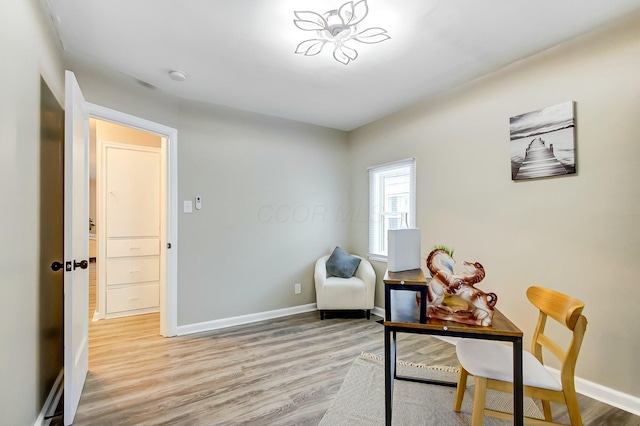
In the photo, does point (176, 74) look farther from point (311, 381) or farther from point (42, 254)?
point (311, 381)

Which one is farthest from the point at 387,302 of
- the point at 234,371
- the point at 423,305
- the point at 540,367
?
the point at 234,371

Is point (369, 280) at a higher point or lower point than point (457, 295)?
lower

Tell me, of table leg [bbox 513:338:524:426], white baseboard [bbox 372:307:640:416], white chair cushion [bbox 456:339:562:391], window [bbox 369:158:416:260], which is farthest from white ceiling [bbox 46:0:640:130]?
white baseboard [bbox 372:307:640:416]

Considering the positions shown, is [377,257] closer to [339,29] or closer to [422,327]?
[422,327]

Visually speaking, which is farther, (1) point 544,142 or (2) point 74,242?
(1) point 544,142

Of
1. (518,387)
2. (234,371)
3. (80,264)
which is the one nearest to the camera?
(518,387)

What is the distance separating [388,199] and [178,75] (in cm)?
258

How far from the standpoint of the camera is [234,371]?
2.38m

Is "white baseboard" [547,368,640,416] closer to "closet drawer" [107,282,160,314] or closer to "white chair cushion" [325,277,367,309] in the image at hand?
"white chair cushion" [325,277,367,309]

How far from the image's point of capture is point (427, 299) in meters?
1.49

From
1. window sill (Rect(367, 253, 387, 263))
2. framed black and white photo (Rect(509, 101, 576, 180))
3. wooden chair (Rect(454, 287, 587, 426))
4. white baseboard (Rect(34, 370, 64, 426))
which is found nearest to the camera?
wooden chair (Rect(454, 287, 587, 426))

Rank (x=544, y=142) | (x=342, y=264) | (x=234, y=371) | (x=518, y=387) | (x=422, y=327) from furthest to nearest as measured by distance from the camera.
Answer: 1. (x=342, y=264)
2. (x=234, y=371)
3. (x=544, y=142)
4. (x=422, y=327)
5. (x=518, y=387)

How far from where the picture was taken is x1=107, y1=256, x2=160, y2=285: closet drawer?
3763mm

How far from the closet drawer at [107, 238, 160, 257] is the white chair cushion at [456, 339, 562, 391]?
381 centimetres
